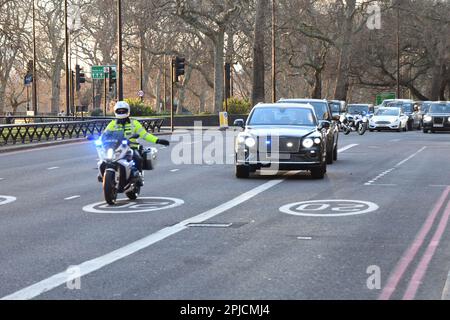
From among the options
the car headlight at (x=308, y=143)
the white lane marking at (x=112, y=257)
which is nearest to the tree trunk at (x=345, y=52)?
the car headlight at (x=308, y=143)

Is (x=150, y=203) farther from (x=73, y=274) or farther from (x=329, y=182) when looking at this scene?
(x=73, y=274)

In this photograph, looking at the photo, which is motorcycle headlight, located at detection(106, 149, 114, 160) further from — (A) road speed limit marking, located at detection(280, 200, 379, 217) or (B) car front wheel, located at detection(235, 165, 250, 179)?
(B) car front wheel, located at detection(235, 165, 250, 179)

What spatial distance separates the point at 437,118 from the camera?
47.5 metres

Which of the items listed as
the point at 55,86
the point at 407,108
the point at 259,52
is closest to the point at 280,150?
the point at 407,108

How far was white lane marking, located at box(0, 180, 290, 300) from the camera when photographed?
7.80 metres

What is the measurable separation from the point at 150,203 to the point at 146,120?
31.7 meters

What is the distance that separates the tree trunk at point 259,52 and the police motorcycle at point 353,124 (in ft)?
40.6

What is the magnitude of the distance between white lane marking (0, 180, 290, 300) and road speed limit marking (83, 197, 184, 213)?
883 millimetres

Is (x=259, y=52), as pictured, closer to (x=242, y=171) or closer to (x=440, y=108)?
(x=440, y=108)

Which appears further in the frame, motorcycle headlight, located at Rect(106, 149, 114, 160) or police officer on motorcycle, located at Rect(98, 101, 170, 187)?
police officer on motorcycle, located at Rect(98, 101, 170, 187)

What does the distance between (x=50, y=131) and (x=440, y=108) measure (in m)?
22.0

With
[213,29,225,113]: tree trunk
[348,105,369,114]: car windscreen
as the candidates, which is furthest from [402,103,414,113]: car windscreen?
[213,29,225,113]: tree trunk

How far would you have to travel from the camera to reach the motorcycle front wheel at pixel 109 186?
14.1m
